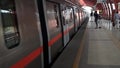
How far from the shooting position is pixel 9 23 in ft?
16.8

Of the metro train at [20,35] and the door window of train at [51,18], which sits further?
the door window of train at [51,18]

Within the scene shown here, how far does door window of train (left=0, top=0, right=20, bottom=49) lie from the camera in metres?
4.88

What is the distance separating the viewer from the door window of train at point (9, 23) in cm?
488

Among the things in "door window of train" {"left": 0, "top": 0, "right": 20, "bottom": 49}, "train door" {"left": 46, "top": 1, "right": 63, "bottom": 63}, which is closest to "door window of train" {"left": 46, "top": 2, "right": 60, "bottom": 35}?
"train door" {"left": 46, "top": 1, "right": 63, "bottom": 63}

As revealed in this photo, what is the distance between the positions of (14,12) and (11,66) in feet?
3.35

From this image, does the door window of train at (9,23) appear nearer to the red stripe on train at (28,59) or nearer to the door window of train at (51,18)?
the red stripe on train at (28,59)

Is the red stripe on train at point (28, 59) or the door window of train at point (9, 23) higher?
the door window of train at point (9, 23)

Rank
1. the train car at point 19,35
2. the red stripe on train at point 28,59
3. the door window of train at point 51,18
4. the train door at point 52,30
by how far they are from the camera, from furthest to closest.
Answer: the door window of train at point 51,18 < the train door at point 52,30 < the red stripe on train at point 28,59 < the train car at point 19,35

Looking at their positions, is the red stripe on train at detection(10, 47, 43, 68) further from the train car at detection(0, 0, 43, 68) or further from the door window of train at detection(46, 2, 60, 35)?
the door window of train at detection(46, 2, 60, 35)

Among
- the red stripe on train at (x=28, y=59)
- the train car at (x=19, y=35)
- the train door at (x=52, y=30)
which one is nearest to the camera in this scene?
the train car at (x=19, y=35)

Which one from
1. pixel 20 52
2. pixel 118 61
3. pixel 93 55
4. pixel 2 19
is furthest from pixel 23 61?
pixel 93 55

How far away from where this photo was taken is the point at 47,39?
8383mm

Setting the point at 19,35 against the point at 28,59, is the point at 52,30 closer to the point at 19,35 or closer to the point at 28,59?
the point at 28,59

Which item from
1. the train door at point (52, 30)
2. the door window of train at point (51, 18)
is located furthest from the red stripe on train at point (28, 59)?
the door window of train at point (51, 18)
